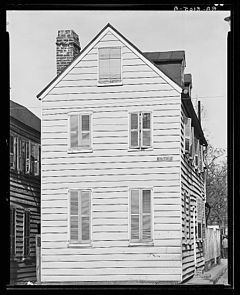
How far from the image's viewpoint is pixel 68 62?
2986 millimetres

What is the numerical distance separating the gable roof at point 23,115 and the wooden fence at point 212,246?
79 centimetres

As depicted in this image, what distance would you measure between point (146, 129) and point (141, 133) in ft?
0.08

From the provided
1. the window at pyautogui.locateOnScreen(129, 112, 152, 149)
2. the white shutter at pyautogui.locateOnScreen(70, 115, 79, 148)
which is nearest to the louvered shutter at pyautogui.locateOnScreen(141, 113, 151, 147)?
the window at pyautogui.locateOnScreen(129, 112, 152, 149)

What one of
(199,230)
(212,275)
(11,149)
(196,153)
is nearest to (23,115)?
(11,149)

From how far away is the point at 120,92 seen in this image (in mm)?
2973

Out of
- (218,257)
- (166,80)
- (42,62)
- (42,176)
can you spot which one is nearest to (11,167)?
(42,176)

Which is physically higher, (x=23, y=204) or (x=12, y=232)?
(x=23, y=204)

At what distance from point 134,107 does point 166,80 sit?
0.16 meters

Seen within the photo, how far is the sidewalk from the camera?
288 centimetres

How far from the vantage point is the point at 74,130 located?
9.77ft

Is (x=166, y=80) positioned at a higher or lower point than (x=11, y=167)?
higher

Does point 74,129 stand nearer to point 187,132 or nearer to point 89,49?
point 89,49
